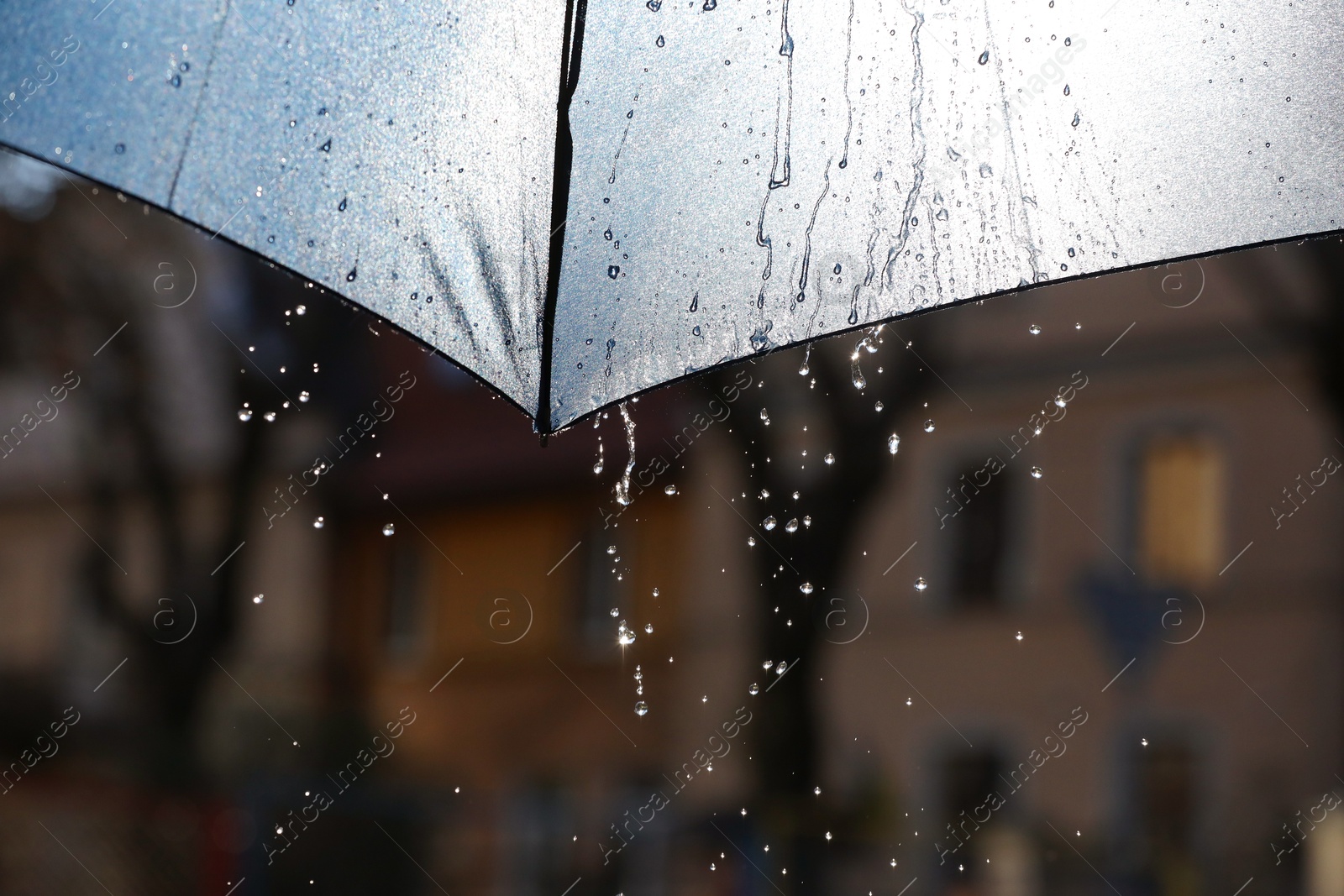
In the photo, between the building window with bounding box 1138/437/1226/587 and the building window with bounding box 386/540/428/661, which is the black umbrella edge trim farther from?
the building window with bounding box 386/540/428/661

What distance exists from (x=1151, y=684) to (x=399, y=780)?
940 centimetres

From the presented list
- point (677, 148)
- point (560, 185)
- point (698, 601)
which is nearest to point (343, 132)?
point (560, 185)

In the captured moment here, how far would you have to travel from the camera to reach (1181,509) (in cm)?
1475

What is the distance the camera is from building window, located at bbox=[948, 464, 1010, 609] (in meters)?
15.8

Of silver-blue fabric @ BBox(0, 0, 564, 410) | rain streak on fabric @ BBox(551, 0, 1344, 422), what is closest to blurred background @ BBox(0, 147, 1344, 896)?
silver-blue fabric @ BBox(0, 0, 564, 410)

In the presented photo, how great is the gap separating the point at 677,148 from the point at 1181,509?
14160mm

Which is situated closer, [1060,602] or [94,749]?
[94,749]

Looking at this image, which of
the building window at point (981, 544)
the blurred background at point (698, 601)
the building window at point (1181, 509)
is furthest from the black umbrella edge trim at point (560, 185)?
the building window at point (981, 544)

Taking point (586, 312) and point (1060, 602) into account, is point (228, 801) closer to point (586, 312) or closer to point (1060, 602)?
point (586, 312)

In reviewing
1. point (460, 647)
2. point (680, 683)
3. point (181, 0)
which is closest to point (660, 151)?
point (181, 0)

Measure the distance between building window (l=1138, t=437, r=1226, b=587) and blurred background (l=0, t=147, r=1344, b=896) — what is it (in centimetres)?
4

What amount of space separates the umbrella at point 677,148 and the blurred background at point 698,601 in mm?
4816

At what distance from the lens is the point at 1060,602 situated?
15.1m

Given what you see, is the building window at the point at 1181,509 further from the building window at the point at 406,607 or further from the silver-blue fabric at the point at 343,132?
the silver-blue fabric at the point at 343,132
